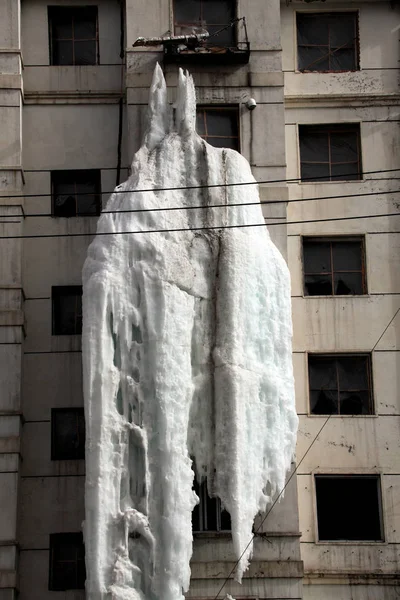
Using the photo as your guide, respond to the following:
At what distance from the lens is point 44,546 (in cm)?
2970

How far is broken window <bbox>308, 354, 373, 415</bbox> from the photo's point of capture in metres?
31.0

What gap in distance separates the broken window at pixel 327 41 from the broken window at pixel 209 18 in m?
1.98

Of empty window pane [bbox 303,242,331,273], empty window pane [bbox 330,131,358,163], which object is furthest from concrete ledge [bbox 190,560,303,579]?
empty window pane [bbox 330,131,358,163]

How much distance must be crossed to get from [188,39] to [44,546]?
12.1 m

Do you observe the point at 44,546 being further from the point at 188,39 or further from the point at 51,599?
the point at 188,39

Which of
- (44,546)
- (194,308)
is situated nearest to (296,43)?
(194,308)

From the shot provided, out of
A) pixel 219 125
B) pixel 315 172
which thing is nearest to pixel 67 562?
pixel 219 125

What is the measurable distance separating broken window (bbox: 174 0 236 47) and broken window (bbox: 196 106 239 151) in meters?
1.71

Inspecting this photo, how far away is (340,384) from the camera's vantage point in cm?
3122

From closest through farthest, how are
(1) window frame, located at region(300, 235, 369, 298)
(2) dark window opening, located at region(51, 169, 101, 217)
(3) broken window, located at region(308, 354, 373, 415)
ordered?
(3) broken window, located at region(308, 354, 373, 415)
(1) window frame, located at region(300, 235, 369, 298)
(2) dark window opening, located at region(51, 169, 101, 217)

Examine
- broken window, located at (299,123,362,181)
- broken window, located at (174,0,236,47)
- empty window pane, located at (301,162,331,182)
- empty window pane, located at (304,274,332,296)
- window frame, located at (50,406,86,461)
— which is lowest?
window frame, located at (50,406,86,461)

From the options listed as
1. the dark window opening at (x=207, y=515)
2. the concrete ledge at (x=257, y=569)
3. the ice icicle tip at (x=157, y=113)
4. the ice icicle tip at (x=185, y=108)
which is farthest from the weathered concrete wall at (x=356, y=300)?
the ice icicle tip at (x=157, y=113)

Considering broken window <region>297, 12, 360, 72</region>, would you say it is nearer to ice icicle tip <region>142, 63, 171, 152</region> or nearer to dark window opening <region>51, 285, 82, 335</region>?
ice icicle tip <region>142, 63, 171, 152</region>

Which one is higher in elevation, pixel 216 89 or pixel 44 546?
pixel 216 89
